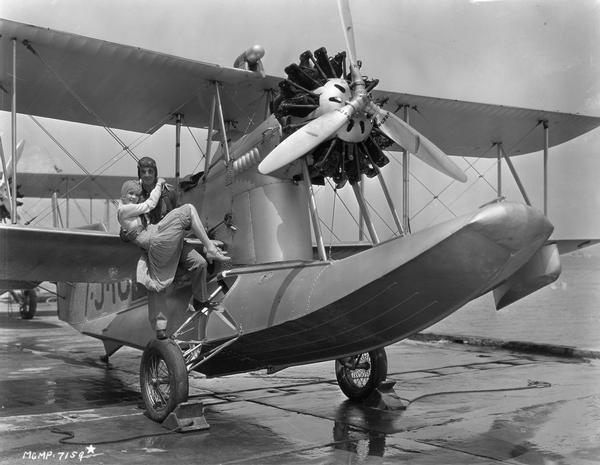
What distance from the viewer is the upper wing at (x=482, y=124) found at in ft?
34.2

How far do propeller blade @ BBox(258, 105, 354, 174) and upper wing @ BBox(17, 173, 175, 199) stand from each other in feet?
53.0

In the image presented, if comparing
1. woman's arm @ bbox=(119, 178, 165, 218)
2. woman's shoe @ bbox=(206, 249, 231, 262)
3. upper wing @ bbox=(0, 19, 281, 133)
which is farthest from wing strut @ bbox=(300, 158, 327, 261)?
upper wing @ bbox=(0, 19, 281, 133)

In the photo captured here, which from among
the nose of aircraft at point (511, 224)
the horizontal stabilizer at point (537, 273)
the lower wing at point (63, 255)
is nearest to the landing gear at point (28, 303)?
the lower wing at point (63, 255)

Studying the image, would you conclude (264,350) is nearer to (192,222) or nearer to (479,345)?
(192,222)

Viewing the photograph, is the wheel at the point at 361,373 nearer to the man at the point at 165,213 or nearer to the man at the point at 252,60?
the man at the point at 165,213

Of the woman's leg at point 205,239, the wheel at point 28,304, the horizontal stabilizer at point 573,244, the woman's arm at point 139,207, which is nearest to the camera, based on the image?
the woman's leg at point 205,239

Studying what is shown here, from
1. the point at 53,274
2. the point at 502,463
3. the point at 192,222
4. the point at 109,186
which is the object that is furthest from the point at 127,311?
the point at 109,186

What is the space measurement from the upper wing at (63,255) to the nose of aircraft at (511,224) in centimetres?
449

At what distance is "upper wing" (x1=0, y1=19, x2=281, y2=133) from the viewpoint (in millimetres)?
7578

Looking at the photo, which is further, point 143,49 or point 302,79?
point 143,49

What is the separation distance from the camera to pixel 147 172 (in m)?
6.89

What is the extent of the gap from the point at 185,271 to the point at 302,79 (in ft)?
7.65

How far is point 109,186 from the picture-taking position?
72.6 feet

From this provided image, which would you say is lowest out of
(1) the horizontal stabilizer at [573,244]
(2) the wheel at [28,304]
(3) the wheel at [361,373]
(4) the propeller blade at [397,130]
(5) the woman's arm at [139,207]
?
(3) the wheel at [361,373]
